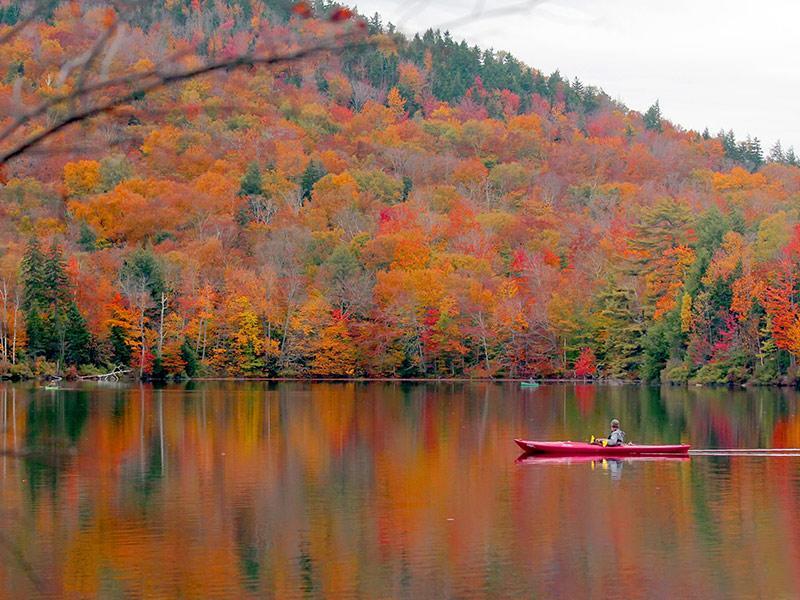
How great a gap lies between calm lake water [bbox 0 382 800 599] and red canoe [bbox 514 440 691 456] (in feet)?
1.68

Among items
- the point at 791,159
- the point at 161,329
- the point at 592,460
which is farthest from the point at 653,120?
the point at 592,460

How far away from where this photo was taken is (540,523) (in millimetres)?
24547

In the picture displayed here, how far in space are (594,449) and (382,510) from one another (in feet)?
34.0

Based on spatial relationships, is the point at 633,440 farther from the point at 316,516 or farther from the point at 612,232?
the point at 612,232

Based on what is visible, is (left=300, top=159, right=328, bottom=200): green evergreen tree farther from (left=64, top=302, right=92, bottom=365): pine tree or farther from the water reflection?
A: the water reflection

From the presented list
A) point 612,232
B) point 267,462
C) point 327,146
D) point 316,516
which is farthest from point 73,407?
point 327,146

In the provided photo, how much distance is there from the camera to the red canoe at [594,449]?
34688mm

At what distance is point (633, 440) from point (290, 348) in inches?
1985

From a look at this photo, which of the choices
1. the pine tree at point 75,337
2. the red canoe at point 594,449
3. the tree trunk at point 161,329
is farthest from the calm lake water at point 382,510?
the tree trunk at point 161,329

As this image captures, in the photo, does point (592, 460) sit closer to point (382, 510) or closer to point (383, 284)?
point (382, 510)

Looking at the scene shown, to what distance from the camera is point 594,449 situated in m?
34.7

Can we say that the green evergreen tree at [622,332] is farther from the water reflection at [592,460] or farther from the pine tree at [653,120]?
the pine tree at [653,120]

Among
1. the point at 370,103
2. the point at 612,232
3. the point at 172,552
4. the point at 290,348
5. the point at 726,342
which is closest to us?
the point at 172,552

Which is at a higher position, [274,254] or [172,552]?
[274,254]
